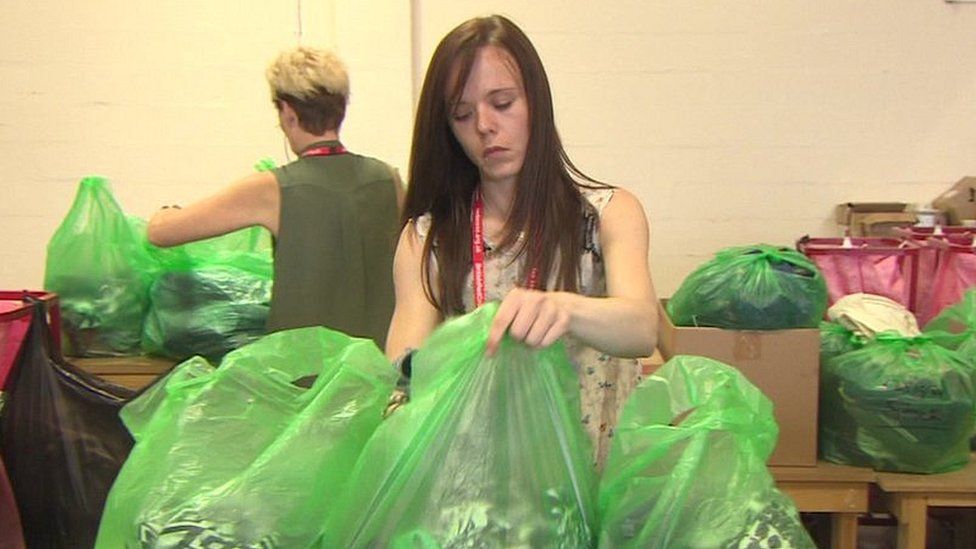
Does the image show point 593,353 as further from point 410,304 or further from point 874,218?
point 874,218

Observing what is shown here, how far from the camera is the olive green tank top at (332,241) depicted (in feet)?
7.33

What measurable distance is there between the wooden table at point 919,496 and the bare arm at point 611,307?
4.25 ft

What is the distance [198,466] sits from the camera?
92cm

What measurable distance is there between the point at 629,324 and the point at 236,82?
2.68m

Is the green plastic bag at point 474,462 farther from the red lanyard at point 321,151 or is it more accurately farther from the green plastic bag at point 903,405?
the green plastic bag at point 903,405

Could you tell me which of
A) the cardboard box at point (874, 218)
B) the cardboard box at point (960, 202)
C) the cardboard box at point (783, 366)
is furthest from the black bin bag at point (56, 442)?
the cardboard box at point (960, 202)

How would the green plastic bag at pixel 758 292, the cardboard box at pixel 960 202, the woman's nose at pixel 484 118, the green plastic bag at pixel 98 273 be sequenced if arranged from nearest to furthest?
the woman's nose at pixel 484 118 < the green plastic bag at pixel 758 292 < the green plastic bag at pixel 98 273 < the cardboard box at pixel 960 202

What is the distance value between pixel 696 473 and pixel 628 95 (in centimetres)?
262

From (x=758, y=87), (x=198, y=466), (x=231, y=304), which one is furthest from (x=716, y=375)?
(x=758, y=87)

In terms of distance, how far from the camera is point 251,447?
3.13ft

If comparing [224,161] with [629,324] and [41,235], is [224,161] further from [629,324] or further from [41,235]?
[629,324]

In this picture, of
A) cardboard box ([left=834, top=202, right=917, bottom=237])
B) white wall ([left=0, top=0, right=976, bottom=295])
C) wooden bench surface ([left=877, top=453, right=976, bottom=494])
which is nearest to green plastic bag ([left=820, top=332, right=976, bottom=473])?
wooden bench surface ([left=877, top=453, right=976, bottom=494])

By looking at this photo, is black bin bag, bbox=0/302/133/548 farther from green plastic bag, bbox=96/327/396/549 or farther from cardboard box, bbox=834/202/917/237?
cardboard box, bbox=834/202/917/237

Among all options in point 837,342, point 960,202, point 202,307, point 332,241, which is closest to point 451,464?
point 332,241
